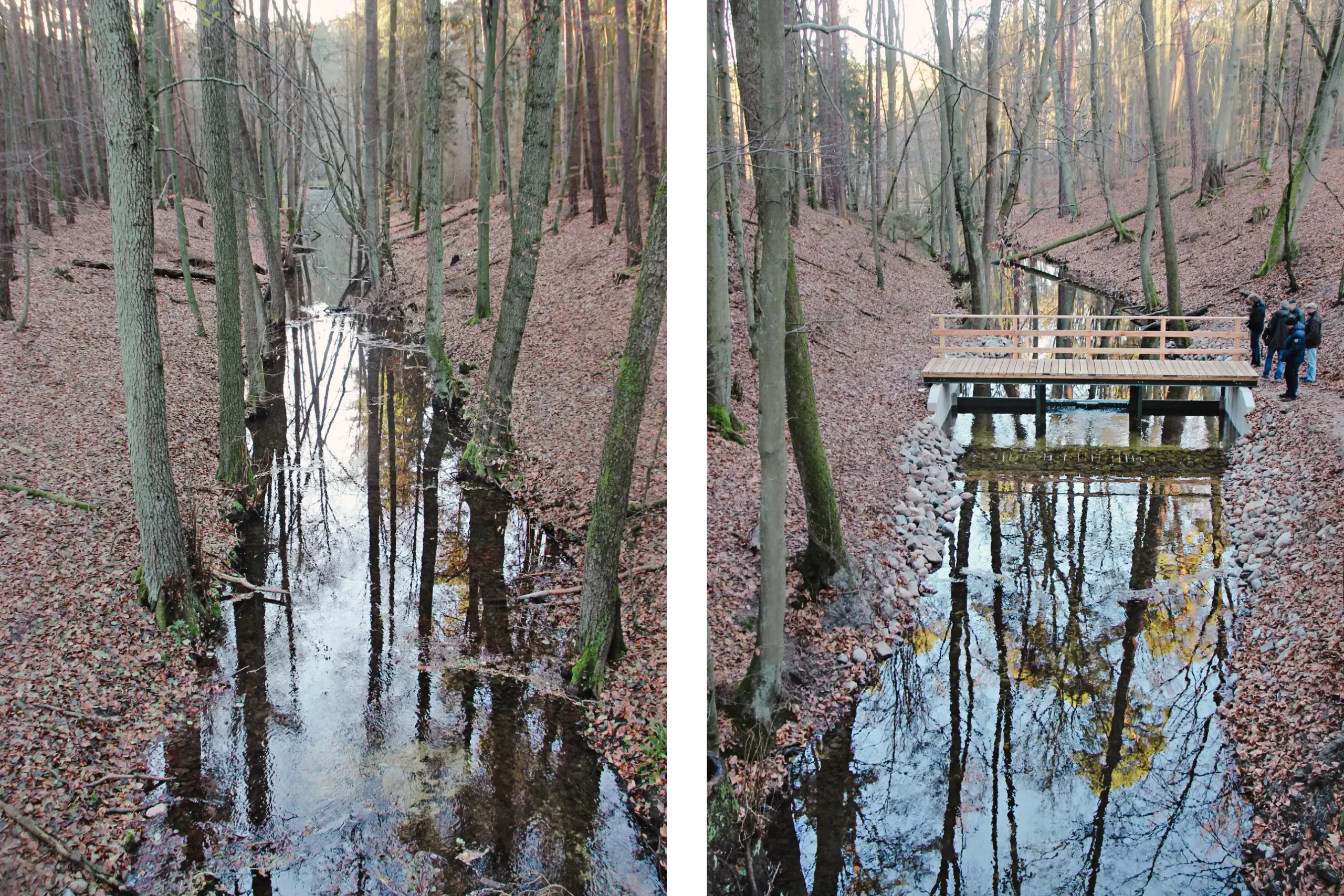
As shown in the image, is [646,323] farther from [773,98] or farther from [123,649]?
[123,649]

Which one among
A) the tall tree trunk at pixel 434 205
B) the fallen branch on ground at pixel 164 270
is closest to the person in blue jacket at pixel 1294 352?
the tall tree trunk at pixel 434 205

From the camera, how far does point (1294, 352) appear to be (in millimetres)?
4645

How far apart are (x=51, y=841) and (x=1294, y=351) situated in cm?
550

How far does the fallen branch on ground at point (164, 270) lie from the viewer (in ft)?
9.47

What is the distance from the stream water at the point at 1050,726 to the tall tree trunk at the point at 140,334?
2076mm

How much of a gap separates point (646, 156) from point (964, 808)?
5073 millimetres

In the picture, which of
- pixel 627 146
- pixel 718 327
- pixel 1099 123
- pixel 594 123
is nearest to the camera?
pixel 718 327

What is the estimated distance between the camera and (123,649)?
257 centimetres

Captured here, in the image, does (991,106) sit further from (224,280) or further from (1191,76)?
(224,280)

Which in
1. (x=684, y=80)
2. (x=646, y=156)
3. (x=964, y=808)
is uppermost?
(x=646, y=156)

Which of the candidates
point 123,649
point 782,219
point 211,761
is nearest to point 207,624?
point 123,649

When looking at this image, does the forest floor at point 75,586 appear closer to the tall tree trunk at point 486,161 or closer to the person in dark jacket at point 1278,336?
the tall tree trunk at point 486,161

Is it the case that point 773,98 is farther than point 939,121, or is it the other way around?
point 939,121

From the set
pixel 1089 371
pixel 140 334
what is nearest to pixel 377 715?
pixel 140 334
